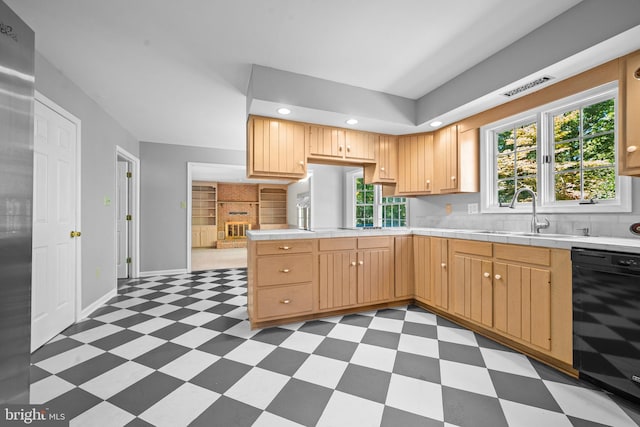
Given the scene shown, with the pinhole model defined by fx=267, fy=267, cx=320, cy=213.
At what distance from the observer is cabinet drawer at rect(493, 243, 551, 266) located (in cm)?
189

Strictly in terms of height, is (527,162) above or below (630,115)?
below

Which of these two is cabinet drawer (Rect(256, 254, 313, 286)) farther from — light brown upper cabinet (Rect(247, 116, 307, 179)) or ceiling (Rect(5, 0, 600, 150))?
ceiling (Rect(5, 0, 600, 150))

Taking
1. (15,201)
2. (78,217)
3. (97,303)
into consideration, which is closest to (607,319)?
(15,201)

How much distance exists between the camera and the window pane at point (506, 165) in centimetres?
280

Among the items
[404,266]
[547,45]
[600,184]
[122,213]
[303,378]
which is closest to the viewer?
[303,378]

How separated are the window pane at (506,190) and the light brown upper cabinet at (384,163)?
118 cm

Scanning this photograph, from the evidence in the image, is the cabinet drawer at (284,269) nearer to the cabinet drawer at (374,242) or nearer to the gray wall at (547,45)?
the cabinet drawer at (374,242)

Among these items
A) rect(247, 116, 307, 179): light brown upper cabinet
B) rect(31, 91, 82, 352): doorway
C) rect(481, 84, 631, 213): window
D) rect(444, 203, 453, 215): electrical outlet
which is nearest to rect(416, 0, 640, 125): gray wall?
rect(481, 84, 631, 213): window

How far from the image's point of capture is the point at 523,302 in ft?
6.57

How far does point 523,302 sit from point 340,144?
2.34 meters

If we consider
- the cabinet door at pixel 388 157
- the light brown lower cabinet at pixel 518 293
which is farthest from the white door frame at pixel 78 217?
the light brown lower cabinet at pixel 518 293

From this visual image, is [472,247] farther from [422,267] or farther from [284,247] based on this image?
[284,247]

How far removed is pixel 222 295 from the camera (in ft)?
11.8

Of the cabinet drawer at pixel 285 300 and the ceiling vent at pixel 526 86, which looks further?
the cabinet drawer at pixel 285 300
